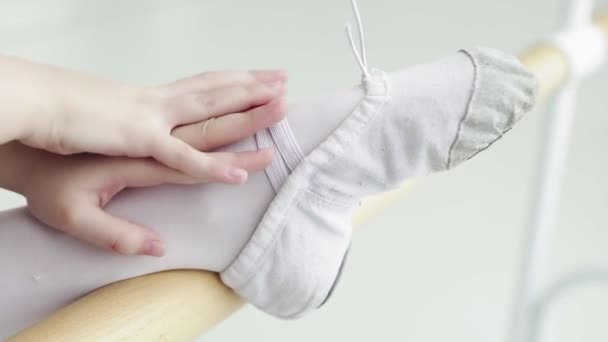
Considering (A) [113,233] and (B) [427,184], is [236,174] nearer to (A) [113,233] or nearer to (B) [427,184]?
(A) [113,233]

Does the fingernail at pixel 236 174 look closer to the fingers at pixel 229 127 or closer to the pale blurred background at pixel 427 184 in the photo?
the fingers at pixel 229 127

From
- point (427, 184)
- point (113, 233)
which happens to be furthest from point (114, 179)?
point (427, 184)

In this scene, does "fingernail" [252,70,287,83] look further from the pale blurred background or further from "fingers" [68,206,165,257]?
the pale blurred background

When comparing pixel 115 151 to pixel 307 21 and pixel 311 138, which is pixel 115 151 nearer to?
pixel 311 138

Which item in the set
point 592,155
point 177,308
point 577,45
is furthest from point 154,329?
point 592,155

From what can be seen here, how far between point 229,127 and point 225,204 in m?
0.03

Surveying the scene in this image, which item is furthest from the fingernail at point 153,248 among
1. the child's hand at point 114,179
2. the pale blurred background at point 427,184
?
the pale blurred background at point 427,184

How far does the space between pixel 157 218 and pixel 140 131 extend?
0.03m

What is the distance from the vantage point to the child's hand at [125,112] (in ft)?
0.78

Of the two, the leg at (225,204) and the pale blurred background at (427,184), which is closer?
the leg at (225,204)

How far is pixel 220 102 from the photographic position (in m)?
0.27

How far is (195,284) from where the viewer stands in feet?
0.87

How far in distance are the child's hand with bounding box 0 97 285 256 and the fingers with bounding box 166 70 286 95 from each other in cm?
2

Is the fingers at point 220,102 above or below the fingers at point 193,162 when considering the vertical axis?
above
